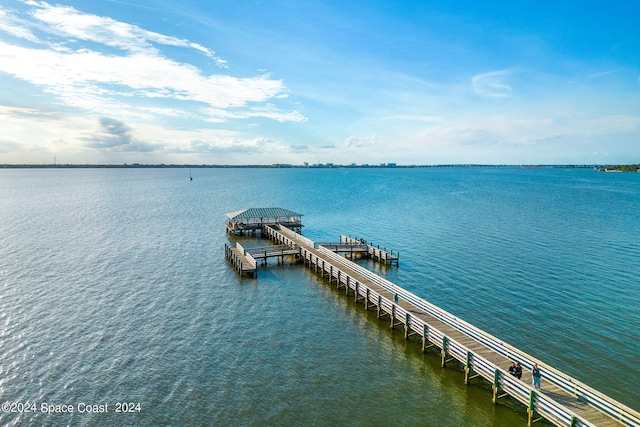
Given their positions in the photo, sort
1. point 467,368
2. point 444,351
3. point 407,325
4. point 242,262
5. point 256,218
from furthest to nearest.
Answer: point 256,218, point 242,262, point 407,325, point 444,351, point 467,368

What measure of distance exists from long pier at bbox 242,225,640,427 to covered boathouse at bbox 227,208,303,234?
83.3ft

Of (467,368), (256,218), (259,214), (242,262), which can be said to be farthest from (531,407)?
(256,218)

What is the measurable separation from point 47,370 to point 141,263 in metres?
20.9

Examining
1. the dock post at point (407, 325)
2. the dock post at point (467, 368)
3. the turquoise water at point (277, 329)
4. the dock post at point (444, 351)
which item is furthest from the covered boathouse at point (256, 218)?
the dock post at point (467, 368)

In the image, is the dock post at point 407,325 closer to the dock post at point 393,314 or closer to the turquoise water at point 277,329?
the turquoise water at point 277,329

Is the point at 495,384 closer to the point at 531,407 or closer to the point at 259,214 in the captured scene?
the point at 531,407

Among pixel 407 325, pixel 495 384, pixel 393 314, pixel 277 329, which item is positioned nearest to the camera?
pixel 495 384

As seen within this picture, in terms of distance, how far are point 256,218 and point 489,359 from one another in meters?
43.8

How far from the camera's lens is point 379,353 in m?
23.8

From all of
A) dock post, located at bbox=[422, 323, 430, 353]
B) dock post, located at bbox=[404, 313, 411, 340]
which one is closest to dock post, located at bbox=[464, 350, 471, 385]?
dock post, located at bbox=[422, 323, 430, 353]

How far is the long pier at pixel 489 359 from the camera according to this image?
15.9m

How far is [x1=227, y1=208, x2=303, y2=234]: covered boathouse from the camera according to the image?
58.0 metres

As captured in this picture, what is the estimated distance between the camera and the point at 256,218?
5903 centimetres

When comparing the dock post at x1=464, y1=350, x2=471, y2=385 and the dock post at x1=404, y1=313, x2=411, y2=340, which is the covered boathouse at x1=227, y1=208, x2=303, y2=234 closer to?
the dock post at x1=404, y1=313, x2=411, y2=340
